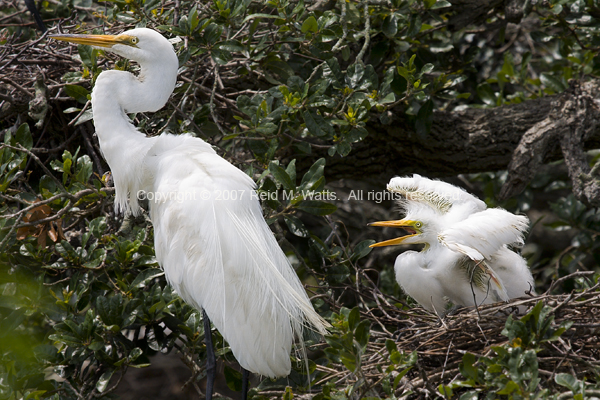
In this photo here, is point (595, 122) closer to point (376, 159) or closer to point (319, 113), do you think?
point (376, 159)

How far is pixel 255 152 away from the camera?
107 inches

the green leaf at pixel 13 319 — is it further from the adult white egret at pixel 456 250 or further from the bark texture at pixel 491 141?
the bark texture at pixel 491 141

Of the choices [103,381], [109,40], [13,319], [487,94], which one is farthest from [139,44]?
[487,94]

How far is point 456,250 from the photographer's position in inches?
94.9

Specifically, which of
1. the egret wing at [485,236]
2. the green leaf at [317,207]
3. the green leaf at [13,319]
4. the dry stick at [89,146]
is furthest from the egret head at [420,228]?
the green leaf at [13,319]

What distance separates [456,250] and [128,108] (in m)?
1.45

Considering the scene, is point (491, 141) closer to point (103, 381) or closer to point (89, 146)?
point (89, 146)

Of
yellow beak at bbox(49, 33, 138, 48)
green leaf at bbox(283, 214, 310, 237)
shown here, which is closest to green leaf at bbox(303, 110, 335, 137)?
green leaf at bbox(283, 214, 310, 237)

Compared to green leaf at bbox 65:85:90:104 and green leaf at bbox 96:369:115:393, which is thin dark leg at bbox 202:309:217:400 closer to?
green leaf at bbox 96:369:115:393

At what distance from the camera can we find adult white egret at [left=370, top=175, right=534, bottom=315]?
2.46 metres

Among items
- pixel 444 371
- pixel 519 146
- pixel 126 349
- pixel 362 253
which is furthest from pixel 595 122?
pixel 126 349

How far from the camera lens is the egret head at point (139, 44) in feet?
7.81

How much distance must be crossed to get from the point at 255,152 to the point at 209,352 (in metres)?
0.91

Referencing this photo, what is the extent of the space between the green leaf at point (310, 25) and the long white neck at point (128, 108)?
620 millimetres
